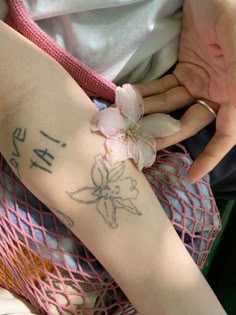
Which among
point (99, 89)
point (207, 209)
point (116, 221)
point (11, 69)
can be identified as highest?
point (11, 69)

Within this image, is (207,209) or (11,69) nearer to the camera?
(11,69)

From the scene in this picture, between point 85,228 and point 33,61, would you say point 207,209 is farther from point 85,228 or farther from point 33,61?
point 33,61

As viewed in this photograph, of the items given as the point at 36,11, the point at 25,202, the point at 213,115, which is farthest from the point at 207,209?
the point at 36,11

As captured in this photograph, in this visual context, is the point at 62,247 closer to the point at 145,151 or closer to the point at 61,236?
the point at 61,236

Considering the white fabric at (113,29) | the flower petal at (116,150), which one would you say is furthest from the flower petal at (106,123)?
the white fabric at (113,29)

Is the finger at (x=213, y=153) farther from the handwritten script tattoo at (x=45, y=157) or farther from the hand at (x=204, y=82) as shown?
the handwritten script tattoo at (x=45, y=157)

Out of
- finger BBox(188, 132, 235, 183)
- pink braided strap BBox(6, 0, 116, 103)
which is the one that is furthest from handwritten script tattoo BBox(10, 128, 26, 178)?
finger BBox(188, 132, 235, 183)
